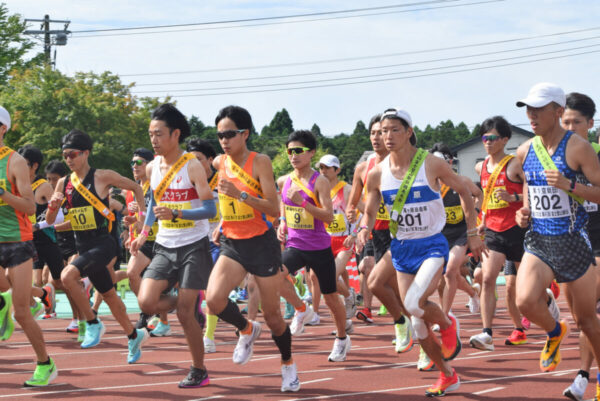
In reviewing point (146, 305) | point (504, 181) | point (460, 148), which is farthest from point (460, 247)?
point (460, 148)

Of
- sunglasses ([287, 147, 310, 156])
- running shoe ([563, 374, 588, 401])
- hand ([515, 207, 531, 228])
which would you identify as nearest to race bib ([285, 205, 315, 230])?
sunglasses ([287, 147, 310, 156])

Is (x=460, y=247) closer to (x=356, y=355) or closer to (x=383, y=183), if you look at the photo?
(x=356, y=355)

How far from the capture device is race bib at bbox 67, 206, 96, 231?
9742 millimetres

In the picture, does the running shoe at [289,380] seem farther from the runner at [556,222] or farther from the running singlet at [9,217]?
the running singlet at [9,217]

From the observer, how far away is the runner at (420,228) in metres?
6.84

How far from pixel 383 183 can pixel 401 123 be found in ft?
1.77

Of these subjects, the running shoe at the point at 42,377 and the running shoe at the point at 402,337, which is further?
the running shoe at the point at 402,337

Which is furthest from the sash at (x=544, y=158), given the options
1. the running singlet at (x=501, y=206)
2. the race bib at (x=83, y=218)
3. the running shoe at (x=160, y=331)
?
the running shoe at (x=160, y=331)

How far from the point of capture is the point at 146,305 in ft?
24.0

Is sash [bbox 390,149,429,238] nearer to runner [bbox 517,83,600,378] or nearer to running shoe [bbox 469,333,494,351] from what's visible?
runner [bbox 517,83,600,378]

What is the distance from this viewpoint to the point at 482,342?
9.37 meters

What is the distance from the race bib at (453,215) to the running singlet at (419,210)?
14.2 ft

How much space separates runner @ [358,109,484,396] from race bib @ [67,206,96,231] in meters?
4.04

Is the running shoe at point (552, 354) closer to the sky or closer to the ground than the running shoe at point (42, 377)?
closer to the sky
